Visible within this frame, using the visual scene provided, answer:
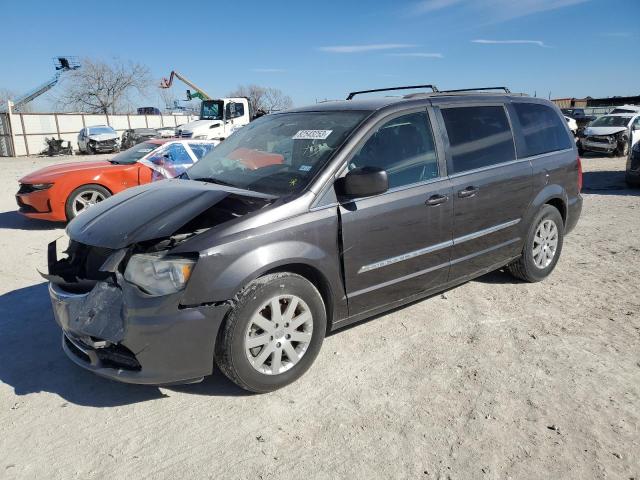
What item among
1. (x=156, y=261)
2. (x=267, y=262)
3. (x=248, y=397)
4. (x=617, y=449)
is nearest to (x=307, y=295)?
(x=267, y=262)

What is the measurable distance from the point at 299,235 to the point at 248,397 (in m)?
1.07

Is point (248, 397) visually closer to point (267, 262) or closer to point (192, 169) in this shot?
point (267, 262)

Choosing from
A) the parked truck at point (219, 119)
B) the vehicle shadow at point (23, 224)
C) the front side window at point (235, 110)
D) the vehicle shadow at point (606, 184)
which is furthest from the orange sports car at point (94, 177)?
the front side window at point (235, 110)

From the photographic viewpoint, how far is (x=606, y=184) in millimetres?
11820

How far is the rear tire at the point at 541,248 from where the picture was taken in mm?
4812

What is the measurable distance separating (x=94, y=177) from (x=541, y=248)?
673 centimetres

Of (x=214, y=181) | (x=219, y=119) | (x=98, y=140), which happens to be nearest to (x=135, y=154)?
(x=214, y=181)

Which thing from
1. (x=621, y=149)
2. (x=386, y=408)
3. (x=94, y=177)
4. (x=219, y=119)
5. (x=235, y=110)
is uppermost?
(x=235, y=110)

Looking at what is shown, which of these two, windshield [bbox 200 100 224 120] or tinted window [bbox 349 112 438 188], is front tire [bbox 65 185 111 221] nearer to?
tinted window [bbox 349 112 438 188]

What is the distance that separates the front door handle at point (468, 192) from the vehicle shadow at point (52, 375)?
2.25 meters

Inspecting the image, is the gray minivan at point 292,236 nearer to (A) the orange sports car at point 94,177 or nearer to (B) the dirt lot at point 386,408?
(B) the dirt lot at point 386,408

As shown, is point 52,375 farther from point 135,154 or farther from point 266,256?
point 135,154

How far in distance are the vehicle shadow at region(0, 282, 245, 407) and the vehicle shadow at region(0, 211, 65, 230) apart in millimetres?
4407

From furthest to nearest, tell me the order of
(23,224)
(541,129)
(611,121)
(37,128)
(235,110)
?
1. (37,128)
2. (235,110)
3. (611,121)
4. (23,224)
5. (541,129)
